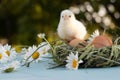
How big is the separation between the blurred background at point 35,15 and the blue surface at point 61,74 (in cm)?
214

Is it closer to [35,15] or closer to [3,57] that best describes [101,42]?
[3,57]

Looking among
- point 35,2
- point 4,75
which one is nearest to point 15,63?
point 4,75

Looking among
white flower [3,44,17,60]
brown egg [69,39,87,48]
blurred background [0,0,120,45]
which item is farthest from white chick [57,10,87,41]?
blurred background [0,0,120,45]

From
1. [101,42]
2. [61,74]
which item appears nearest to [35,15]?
[101,42]

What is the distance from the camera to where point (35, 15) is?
13.1 feet

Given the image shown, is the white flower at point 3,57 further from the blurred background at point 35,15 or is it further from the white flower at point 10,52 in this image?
the blurred background at point 35,15

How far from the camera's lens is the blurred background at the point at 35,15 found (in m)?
3.45

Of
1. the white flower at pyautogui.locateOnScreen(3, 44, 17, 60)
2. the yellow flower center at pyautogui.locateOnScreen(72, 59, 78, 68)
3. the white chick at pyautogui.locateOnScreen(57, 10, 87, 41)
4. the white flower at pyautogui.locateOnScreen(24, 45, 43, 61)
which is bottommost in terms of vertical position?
the yellow flower center at pyautogui.locateOnScreen(72, 59, 78, 68)

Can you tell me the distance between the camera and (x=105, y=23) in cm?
332

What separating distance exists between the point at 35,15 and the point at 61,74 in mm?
2917

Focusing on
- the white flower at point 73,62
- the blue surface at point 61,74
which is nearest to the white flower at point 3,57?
the blue surface at point 61,74

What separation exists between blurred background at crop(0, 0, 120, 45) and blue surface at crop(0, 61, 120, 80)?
2.14 metres

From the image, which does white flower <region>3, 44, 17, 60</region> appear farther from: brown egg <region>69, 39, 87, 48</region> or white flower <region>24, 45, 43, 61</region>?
brown egg <region>69, 39, 87, 48</region>

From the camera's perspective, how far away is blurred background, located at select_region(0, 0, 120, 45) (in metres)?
3.45
